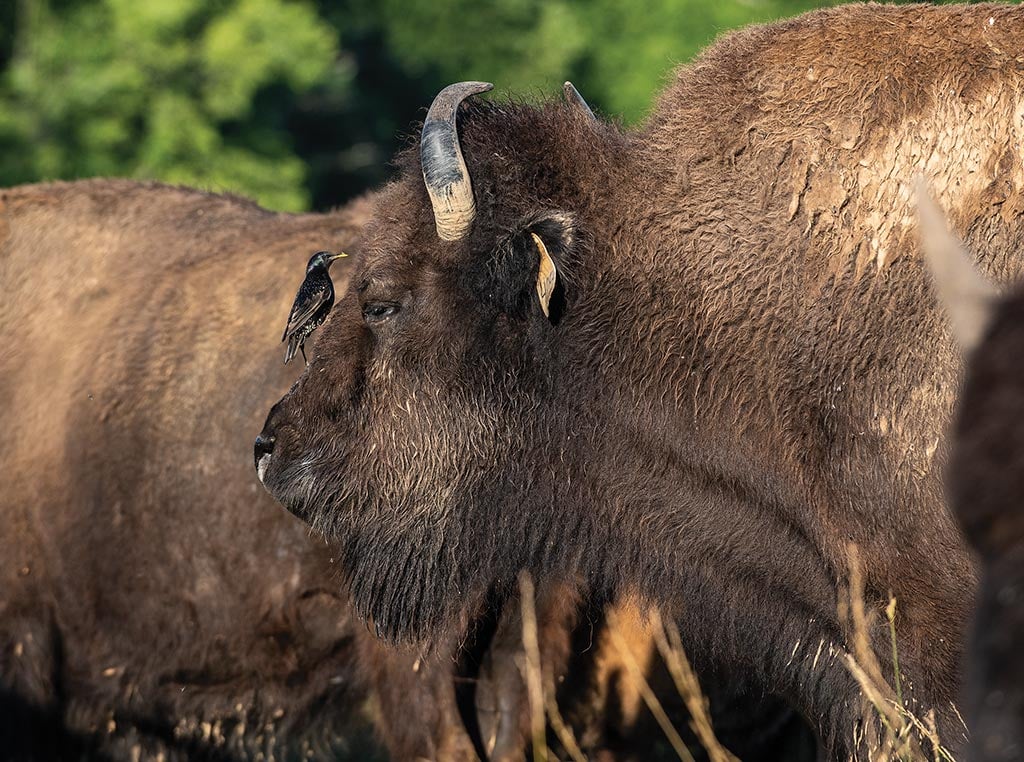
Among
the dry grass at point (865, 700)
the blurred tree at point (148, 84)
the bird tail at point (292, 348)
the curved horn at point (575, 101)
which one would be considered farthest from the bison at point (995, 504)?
the blurred tree at point (148, 84)

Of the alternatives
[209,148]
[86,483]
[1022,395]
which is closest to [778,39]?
[1022,395]

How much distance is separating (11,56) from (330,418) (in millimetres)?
18890

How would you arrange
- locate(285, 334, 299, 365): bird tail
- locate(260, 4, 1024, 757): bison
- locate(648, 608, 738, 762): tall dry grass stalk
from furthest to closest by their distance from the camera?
locate(285, 334, 299, 365): bird tail, locate(260, 4, 1024, 757): bison, locate(648, 608, 738, 762): tall dry grass stalk

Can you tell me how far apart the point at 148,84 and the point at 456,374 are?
1819 cm

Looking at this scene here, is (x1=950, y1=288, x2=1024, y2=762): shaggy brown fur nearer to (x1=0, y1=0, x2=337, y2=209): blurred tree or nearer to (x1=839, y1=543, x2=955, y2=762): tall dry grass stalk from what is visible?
(x1=839, y1=543, x2=955, y2=762): tall dry grass stalk

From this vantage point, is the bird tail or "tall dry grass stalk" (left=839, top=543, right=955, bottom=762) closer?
"tall dry grass stalk" (left=839, top=543, right=955, bottom=762)

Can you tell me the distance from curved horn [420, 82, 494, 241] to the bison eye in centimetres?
29

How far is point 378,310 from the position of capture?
4.55 meters

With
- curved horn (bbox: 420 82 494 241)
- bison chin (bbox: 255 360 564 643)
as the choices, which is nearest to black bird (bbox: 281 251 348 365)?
bison chin (bbox: 255 360 564 643)

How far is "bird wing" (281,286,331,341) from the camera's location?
194 inches

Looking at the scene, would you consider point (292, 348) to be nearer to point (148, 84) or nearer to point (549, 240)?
point (549, 240)

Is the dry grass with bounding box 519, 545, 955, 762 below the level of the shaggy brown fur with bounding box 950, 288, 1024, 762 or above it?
below

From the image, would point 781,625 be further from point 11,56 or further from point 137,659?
point 11,56

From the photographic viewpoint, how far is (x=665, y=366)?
172 inches
